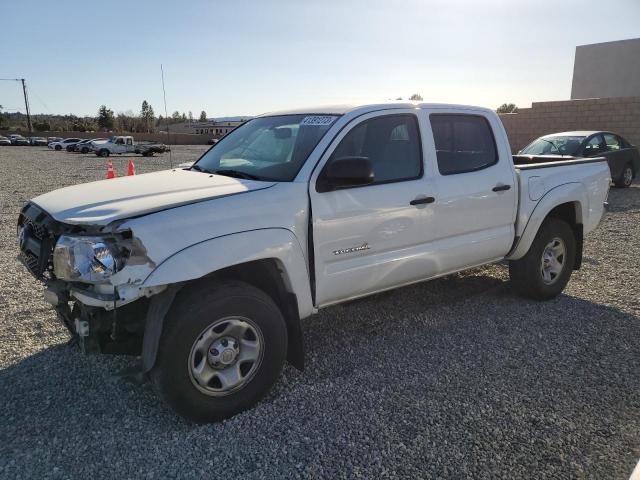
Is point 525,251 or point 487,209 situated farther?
point 525,251

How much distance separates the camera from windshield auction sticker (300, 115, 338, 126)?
3.91 m

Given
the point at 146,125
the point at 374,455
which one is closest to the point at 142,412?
the point at 374,455

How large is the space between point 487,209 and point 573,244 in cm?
158

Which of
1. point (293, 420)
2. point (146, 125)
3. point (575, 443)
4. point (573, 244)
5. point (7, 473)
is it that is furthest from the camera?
point (146, 125)

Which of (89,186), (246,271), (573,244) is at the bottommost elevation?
(573,244)

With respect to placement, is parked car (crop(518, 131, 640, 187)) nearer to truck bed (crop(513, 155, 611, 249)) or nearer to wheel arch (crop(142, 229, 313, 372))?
truck bed (crop(513, 155, 611, 249))

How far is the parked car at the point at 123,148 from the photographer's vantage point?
134 feet

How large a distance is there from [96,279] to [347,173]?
167cm

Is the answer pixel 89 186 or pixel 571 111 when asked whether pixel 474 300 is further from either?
pixel 571 111

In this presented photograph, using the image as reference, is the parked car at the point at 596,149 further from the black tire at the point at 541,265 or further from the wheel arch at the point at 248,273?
the wheel arch at the point at 248,273

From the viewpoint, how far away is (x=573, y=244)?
18.4 ft

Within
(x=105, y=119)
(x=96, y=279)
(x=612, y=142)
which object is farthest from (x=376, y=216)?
(x=105, y=119)

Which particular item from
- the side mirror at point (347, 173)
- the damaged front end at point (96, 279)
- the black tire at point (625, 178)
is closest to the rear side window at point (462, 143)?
the side mirror at point (347, 173)

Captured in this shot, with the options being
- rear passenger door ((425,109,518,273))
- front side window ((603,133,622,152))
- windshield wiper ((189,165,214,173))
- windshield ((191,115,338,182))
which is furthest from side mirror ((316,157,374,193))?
front side window ((603,133,622,152))
